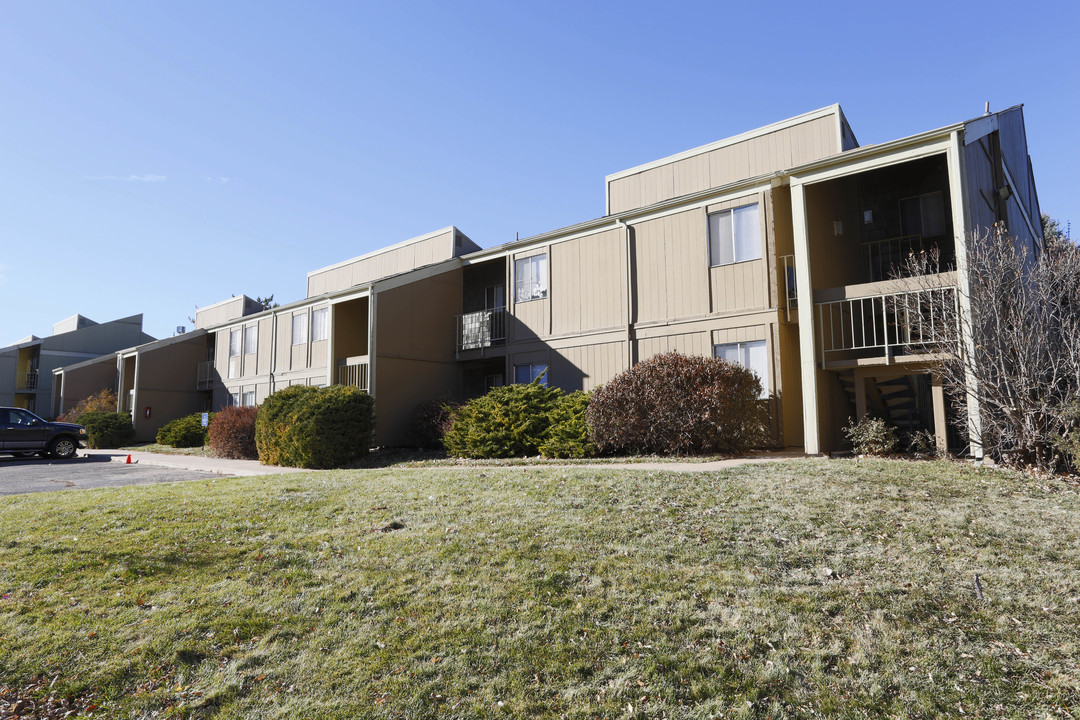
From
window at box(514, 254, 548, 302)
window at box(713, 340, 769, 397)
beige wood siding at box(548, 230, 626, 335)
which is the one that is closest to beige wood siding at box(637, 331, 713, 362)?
window at box(713, 340, 769, 397)

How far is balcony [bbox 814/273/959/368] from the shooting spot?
10234 mm

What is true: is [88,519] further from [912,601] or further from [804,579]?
[912,601]

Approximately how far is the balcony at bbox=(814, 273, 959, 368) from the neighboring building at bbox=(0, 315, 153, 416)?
42.4 meters

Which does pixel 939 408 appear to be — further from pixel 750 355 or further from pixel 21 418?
pixel 21 418

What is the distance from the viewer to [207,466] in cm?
1598

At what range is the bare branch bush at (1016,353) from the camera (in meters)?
8.60

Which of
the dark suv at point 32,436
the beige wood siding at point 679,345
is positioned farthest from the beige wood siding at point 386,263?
the beige wood siding at point 679,345

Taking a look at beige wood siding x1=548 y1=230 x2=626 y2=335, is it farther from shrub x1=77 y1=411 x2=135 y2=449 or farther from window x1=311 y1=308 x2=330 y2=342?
shrub x1=77 y1=411 x2=135 y2=449

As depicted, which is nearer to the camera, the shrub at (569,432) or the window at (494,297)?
the shrub at (569,432)

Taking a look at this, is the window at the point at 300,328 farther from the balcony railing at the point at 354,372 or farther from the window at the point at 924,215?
the window at the point at 924,215

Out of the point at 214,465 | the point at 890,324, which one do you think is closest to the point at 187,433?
the point at 214,465

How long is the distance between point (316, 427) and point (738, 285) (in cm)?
949

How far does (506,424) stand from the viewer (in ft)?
46.1

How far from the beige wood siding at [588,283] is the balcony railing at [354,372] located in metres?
5.53
